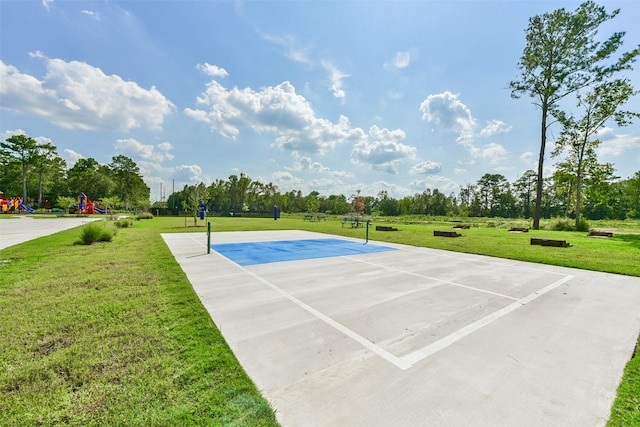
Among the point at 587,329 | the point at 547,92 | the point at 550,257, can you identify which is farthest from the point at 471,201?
the point at 587,329

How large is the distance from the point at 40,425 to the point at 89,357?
816mm

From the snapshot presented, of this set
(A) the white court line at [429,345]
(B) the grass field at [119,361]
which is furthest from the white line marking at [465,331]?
(B) the grass field at [119,361]

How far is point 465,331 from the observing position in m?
3.12

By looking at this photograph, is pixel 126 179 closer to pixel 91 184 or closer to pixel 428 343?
pixel 91 184

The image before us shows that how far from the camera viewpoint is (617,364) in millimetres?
2467

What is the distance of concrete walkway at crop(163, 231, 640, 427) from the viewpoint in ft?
6.19

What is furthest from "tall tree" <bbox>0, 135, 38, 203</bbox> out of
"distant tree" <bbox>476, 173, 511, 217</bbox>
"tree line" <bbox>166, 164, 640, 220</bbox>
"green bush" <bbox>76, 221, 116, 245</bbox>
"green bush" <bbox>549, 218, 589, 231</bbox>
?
"distant tree" <bbox>476, 173, 511, 217</bbox>

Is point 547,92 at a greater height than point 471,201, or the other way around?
point 547,92

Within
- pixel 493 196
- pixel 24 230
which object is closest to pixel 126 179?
pixel 24 230

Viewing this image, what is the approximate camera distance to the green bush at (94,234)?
927cm

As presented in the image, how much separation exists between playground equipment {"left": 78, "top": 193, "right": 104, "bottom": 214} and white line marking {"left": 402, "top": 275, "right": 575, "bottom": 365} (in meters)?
48.9

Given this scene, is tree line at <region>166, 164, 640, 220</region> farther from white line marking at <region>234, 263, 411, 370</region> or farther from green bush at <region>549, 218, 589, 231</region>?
white line marking at <region>234, 263, 411, 370</region>

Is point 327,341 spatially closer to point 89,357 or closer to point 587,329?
point 89,357

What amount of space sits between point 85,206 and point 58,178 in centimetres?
2352
